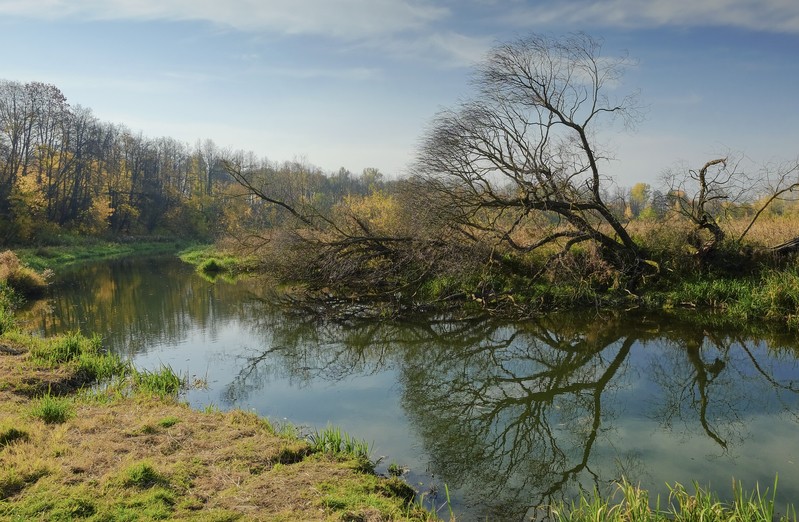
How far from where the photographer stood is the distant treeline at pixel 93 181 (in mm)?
33750

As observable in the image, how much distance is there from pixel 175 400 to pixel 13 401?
1942 millimetres

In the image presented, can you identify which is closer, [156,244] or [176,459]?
[176,459]

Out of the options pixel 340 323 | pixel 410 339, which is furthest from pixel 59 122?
pixel 410 339

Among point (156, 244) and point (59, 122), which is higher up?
point (59, 122)

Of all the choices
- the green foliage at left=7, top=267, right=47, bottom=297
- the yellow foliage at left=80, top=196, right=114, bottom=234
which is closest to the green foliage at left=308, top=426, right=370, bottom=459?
the green foliage at left=7, top=267, right=47, bottom=297

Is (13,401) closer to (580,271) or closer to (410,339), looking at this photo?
(410,339)

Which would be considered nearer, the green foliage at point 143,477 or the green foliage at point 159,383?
the green foliage at point 143,477

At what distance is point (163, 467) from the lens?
5.05m

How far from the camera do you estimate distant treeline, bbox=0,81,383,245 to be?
111 ft

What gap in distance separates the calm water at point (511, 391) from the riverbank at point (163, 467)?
2.96ft

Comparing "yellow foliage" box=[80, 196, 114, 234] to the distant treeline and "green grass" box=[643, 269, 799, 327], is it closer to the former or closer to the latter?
the distant treeline

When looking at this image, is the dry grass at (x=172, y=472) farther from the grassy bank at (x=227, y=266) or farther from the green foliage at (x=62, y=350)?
the grassy bank at (x=227, y=266)

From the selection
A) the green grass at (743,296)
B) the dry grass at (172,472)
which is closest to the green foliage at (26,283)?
the dry grass at (172,472)

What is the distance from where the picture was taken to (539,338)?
38.9 ft
